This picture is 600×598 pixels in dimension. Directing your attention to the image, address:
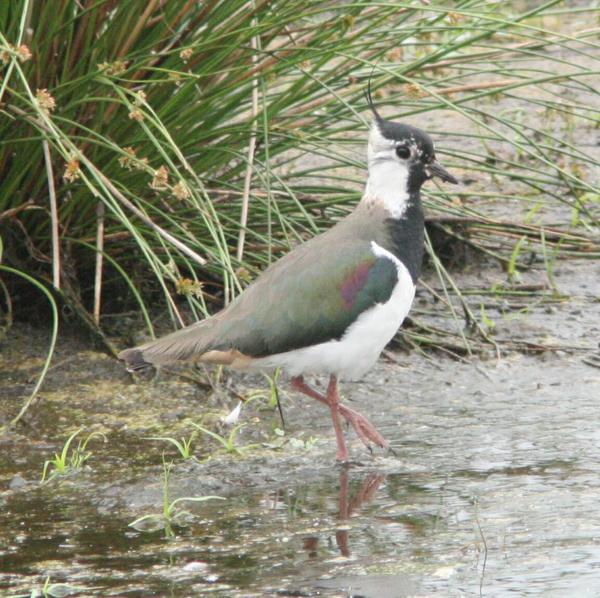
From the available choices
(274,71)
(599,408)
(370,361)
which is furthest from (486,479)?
(274,71)

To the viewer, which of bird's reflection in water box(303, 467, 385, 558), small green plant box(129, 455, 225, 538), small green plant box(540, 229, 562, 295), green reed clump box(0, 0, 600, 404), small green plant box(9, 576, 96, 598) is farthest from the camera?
small green plant box(540, 229, 562, 295)

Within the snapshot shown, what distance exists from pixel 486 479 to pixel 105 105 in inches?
83.5

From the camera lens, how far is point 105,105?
536cm

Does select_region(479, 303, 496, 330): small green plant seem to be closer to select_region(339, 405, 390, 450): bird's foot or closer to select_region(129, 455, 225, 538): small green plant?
select_region(339, 405, 390, 450): bird's foot

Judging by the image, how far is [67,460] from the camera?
473 centimetres

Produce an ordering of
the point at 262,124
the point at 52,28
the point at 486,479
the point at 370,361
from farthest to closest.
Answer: the point at 262,124 < the point at 52,28 < the point at 370,361 < the point at 486,479

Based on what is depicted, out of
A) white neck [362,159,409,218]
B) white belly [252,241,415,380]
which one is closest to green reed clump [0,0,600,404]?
white neck [362,159,409,218]

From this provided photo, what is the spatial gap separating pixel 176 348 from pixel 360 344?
0.63 meters

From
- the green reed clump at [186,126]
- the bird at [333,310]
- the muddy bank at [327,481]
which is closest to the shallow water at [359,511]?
the muddy bank at [327,481]

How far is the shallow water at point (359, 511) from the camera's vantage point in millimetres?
3600

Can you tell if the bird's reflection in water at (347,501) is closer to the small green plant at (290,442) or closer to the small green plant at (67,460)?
the small green plant at (290,442)

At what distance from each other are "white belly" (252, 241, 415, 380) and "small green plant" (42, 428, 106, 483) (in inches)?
25.8

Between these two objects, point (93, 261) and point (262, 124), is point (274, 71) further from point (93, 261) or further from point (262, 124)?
point (93, 261)

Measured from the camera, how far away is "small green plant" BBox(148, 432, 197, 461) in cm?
461
